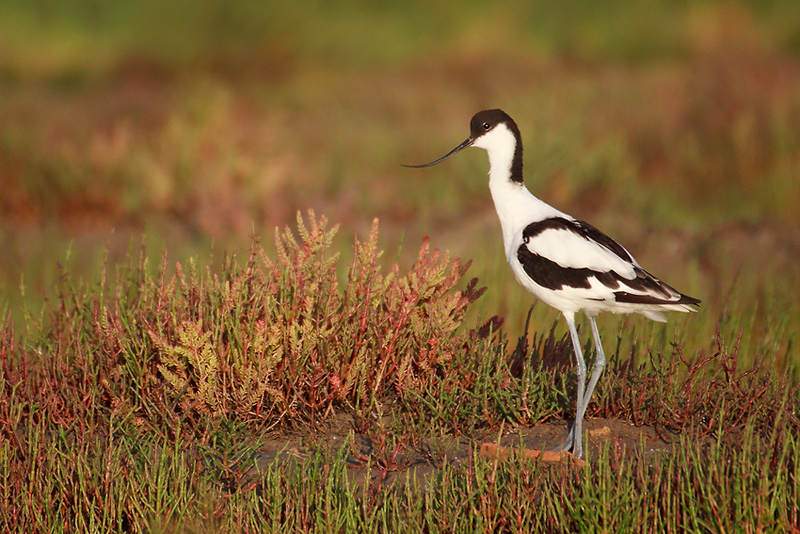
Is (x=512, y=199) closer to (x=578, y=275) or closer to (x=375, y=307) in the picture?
(x=578, y=275)

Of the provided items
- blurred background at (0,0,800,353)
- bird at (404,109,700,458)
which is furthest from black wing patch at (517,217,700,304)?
blurred background at (0,0,800,353)

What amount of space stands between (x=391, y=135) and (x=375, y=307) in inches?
325

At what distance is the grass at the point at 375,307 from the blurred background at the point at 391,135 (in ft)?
0.15

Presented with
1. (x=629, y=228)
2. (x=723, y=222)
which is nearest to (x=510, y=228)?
(x=629, y=228)

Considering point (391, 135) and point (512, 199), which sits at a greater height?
point (391, 135)

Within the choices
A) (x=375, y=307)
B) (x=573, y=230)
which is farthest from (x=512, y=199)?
(x=375, y=307)

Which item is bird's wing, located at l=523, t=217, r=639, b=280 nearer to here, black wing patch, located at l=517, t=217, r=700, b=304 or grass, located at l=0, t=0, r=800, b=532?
Result: black wing patch, located at l=517, t=217, r=700, b=304

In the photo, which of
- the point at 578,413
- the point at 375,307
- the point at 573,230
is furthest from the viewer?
the point at 375,307

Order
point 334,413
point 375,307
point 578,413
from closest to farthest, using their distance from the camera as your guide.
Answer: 1. point 578,413
2. point 334,413
3. point 375,307

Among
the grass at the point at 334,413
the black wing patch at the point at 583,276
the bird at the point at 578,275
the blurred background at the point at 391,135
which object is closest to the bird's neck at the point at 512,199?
the bird at the point at 578,275

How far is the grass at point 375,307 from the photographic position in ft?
10.8

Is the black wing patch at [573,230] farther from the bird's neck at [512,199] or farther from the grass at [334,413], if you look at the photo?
the grass at [334,413]

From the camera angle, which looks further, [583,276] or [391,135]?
[391,135]

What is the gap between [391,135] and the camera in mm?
12258
